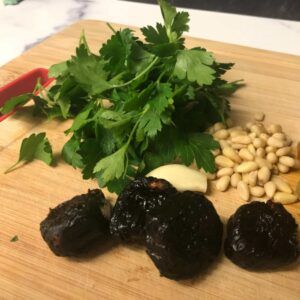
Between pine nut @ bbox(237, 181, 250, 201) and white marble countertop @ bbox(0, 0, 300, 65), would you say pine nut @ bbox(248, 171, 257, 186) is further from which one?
white marble countertop @ bbox(0, 0, 300, 65)

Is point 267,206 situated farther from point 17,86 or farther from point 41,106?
point 17,86

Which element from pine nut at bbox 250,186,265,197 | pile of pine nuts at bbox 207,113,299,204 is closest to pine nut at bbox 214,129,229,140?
pile of pine nuts at bbox 207,113,299,204

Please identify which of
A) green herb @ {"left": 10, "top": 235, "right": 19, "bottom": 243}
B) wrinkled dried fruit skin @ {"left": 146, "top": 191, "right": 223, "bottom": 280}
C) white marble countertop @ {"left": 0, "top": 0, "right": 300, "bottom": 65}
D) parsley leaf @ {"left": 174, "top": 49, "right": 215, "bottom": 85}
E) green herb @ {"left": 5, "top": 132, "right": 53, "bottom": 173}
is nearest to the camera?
wrinkled dried fruit skin @ {"left": 146, "top": 191, "right": 223, "bottom": 280}

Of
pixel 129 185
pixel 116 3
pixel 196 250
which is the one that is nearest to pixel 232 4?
pixel 116 3

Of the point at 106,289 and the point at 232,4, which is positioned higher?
the point at 232,4

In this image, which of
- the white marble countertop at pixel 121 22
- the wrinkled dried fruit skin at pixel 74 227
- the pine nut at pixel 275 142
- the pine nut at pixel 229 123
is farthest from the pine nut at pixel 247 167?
the white marble countertop at pixel 121 22

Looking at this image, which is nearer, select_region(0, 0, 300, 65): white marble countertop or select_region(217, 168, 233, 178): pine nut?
select_region(217, 168, 233, 178): pine nut
